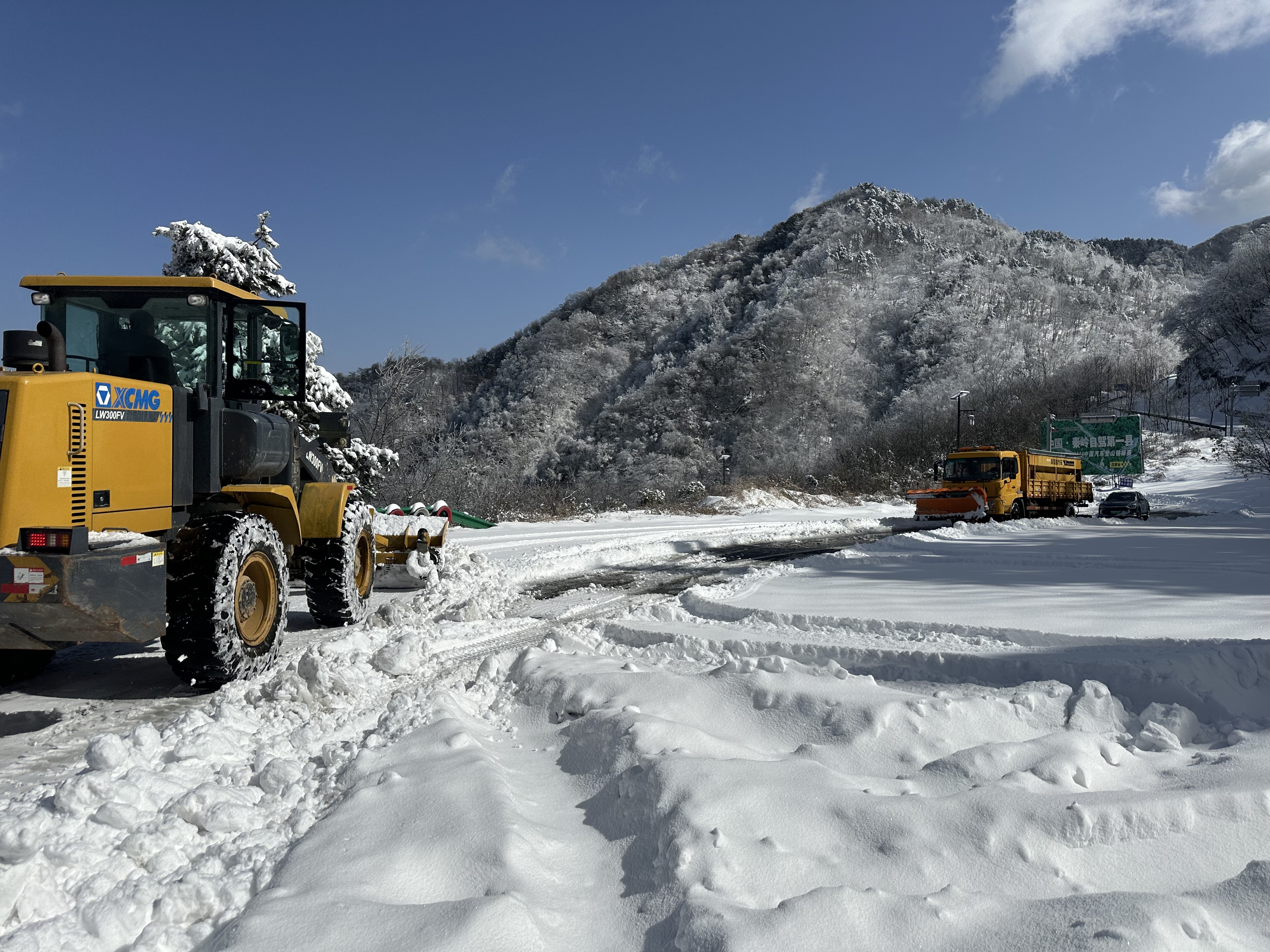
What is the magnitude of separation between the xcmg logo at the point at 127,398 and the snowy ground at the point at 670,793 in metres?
2.02

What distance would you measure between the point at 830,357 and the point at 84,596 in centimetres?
7580

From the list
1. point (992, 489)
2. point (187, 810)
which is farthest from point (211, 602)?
point (992, 489)

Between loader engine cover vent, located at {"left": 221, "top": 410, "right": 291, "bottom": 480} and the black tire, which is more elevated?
loader engine cover vent, located at {"left": 221, "top": 410, "right": 291, "bottom": 480}

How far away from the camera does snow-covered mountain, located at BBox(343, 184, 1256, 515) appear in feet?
217

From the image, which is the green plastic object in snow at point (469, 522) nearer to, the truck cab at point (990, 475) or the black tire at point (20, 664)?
the black tire at point (20, 664)

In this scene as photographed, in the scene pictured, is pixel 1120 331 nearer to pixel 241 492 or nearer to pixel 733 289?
pixel 733 289

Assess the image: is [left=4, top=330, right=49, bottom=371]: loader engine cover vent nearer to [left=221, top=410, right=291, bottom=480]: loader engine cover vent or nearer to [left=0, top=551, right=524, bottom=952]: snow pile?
[left=221, top=410, right=291, bottom=480]: loader engine cover vent

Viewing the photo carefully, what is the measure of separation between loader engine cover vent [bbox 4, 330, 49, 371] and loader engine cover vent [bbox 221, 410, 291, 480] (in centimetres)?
145

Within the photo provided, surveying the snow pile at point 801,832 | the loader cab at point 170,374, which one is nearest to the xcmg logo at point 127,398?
the loader cab at point 170,374

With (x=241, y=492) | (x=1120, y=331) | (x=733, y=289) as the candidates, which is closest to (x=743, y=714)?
(x=241, y=492)

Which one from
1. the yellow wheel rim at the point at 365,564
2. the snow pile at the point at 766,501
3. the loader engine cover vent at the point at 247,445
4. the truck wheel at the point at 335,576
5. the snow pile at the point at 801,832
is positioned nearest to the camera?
the snow pile at the point at 801,832

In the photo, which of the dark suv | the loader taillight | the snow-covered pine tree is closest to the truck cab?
the dark suv

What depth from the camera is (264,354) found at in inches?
264

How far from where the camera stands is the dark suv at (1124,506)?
2681 cm
